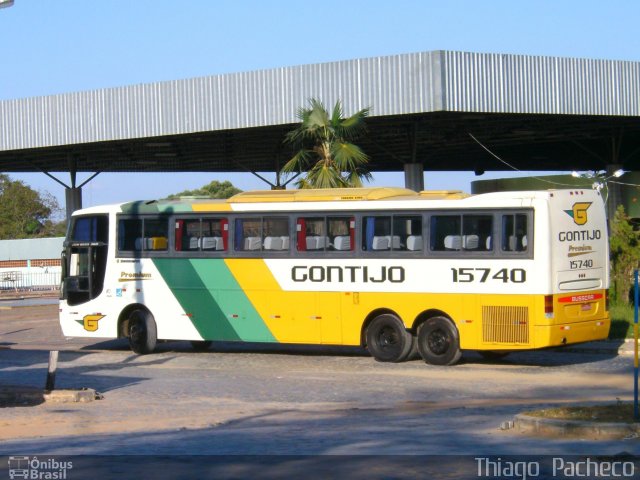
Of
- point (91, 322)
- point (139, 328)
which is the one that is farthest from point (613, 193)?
point (91, 322)

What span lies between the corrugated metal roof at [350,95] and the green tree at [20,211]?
56.7 metres

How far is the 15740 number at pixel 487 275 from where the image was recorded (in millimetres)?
19750

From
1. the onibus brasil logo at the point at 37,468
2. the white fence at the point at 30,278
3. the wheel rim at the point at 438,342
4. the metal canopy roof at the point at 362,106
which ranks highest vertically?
the metal canopy roof at the point at 362,106

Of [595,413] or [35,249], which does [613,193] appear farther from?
[35,249]

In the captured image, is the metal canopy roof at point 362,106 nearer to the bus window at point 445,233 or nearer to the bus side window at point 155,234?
the bus side window at point 155,234

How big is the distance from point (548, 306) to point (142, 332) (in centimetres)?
956

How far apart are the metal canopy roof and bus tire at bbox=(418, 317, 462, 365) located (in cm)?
1173

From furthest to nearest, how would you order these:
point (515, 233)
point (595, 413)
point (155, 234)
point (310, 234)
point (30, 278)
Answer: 1. point (30, 278)
2. point (155, 234)
3. point (310, 234)
4. point (515, 233)
5. point (595, 413)

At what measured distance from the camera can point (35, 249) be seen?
73250mm

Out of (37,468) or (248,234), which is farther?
(248,234)

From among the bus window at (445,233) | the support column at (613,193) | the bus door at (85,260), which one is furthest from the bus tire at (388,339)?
the support column at (613,193)

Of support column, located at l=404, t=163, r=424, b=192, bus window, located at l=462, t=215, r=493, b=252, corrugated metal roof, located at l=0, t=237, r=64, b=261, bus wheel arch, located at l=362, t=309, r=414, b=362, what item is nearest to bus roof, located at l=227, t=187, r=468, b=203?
bus window, located at l=462, t=215, r=493, b=252

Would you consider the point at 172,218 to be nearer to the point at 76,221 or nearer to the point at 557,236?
the point at 76,221

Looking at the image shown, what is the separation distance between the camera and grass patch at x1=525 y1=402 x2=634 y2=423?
1217 centimetres
